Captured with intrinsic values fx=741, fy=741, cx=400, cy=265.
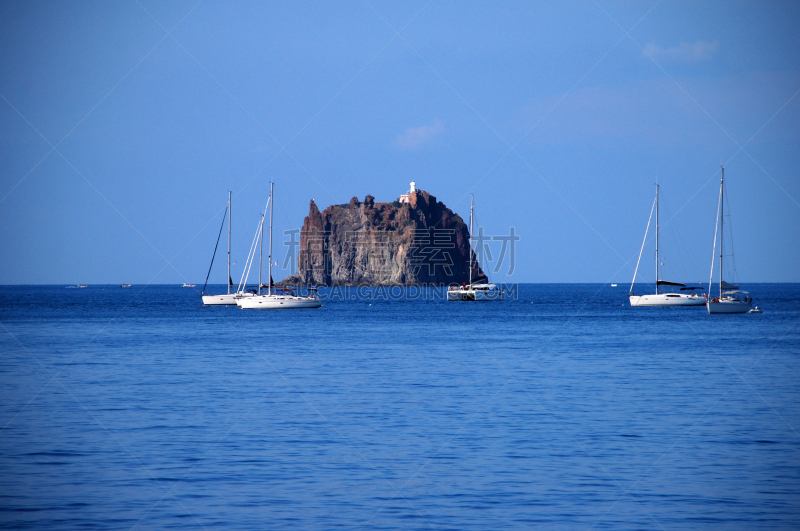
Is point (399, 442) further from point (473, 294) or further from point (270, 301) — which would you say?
point (473, 294)

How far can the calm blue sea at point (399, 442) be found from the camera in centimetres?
1191

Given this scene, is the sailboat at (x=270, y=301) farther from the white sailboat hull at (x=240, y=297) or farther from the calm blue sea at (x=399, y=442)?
the calm blue sea at (x=399, y=442)

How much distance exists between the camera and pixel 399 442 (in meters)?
16.9

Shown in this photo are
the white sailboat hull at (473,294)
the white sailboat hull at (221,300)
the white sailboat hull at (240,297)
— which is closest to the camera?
the white sailboat hull at (240,297)

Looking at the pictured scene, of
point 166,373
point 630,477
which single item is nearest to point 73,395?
point 166,373

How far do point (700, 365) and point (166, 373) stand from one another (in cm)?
2341

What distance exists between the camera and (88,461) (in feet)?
49.6

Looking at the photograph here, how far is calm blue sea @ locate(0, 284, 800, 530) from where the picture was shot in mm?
11914

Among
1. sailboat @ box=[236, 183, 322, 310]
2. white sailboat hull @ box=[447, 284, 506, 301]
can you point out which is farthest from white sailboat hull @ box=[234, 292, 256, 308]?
white sailboat hull @ box=[447, 284, 506, 301]

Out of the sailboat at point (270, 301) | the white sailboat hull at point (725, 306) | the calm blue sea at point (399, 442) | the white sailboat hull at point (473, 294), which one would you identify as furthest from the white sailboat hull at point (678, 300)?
the calm blue sea at point (399, 442)

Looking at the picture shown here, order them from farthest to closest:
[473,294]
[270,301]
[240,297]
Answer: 1. [473,294]
2. [240,297]
3. [270,301]

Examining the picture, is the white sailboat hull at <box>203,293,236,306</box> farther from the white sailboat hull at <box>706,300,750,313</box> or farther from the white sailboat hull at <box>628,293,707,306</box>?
the white sailboat hull at <box>706,300,750,313</box>

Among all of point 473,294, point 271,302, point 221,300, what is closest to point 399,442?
point 271,302

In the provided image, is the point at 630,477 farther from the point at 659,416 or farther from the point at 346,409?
the point at 346,409
